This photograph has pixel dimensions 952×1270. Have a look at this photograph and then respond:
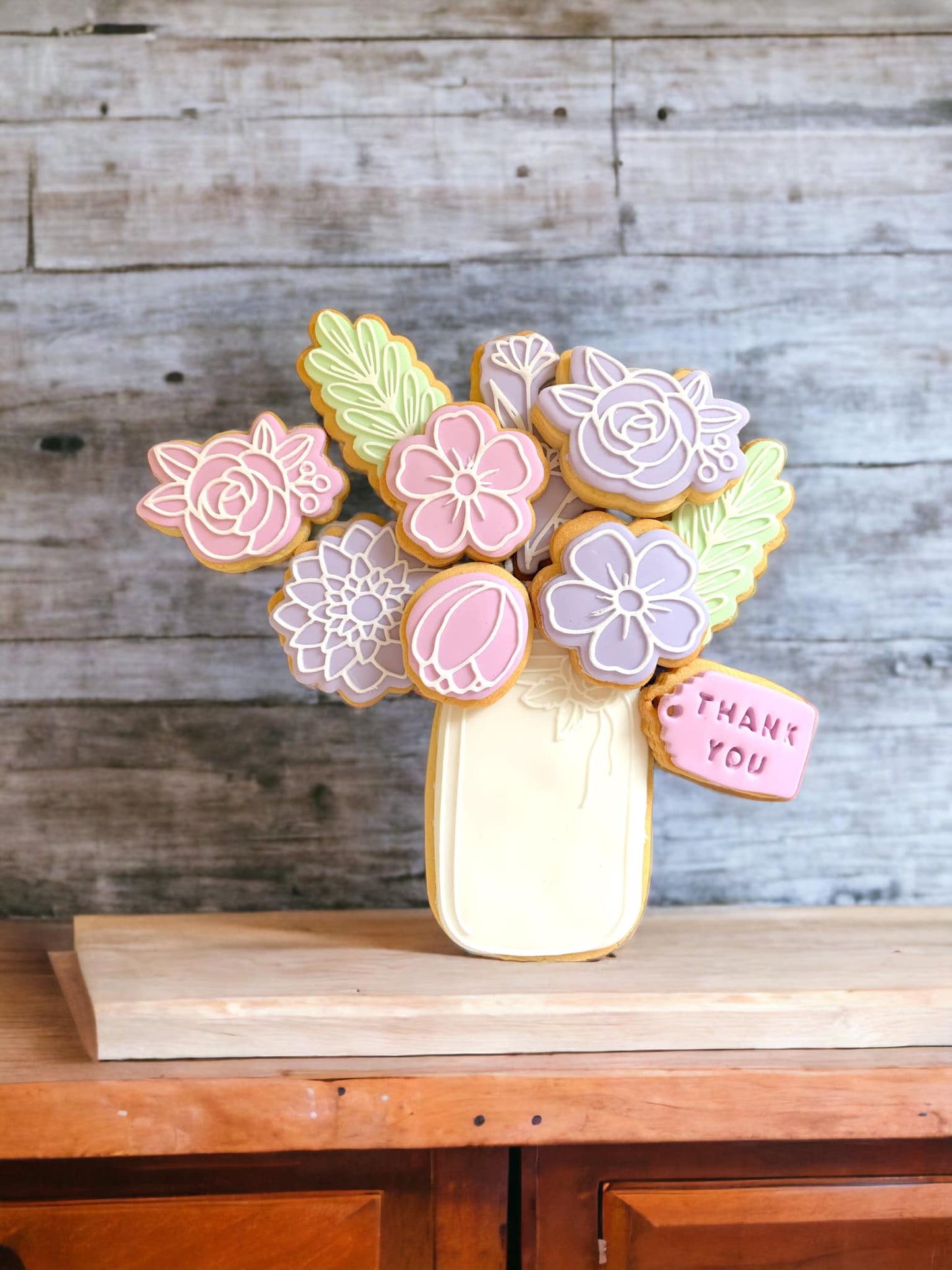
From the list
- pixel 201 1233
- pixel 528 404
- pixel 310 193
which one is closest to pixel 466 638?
pixel 528 404

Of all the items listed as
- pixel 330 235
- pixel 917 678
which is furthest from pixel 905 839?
pixel 330 235

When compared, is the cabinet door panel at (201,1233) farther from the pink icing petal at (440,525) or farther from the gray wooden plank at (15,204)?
the gray wooden plank at (15,204)

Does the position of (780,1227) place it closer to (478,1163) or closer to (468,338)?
(478,1163)

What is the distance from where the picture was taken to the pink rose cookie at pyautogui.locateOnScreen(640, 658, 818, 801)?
0.72 m

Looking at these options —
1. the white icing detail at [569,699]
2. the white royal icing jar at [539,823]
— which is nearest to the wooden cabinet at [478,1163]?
the white royal icing jar at [539,823]

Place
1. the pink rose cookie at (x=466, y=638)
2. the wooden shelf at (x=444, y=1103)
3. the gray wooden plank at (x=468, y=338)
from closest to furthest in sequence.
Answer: the wooden shelf at (x=444, y=1103)
the pink rose cookie at (x=466, y=638)
the gray wooden plank at (x=468, y=338)

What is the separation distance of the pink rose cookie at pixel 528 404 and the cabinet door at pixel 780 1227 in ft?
1.35

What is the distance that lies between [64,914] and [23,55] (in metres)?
0.78

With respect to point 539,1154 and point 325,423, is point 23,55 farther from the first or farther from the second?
point 539,1154

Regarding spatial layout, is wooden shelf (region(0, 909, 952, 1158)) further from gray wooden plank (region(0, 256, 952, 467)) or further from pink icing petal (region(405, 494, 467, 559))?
gray wooden plank (region(0, 256, 952, 467))

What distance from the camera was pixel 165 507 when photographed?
72 cm

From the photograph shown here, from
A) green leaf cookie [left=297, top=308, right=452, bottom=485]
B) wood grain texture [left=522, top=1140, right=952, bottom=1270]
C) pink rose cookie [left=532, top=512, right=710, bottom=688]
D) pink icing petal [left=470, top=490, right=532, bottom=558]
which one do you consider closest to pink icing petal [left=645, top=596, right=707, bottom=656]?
pink rose cookie [left=532, top=512, right=710, bottom=688]

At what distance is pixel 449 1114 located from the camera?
60 cm

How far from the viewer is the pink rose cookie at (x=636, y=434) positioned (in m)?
0.70
